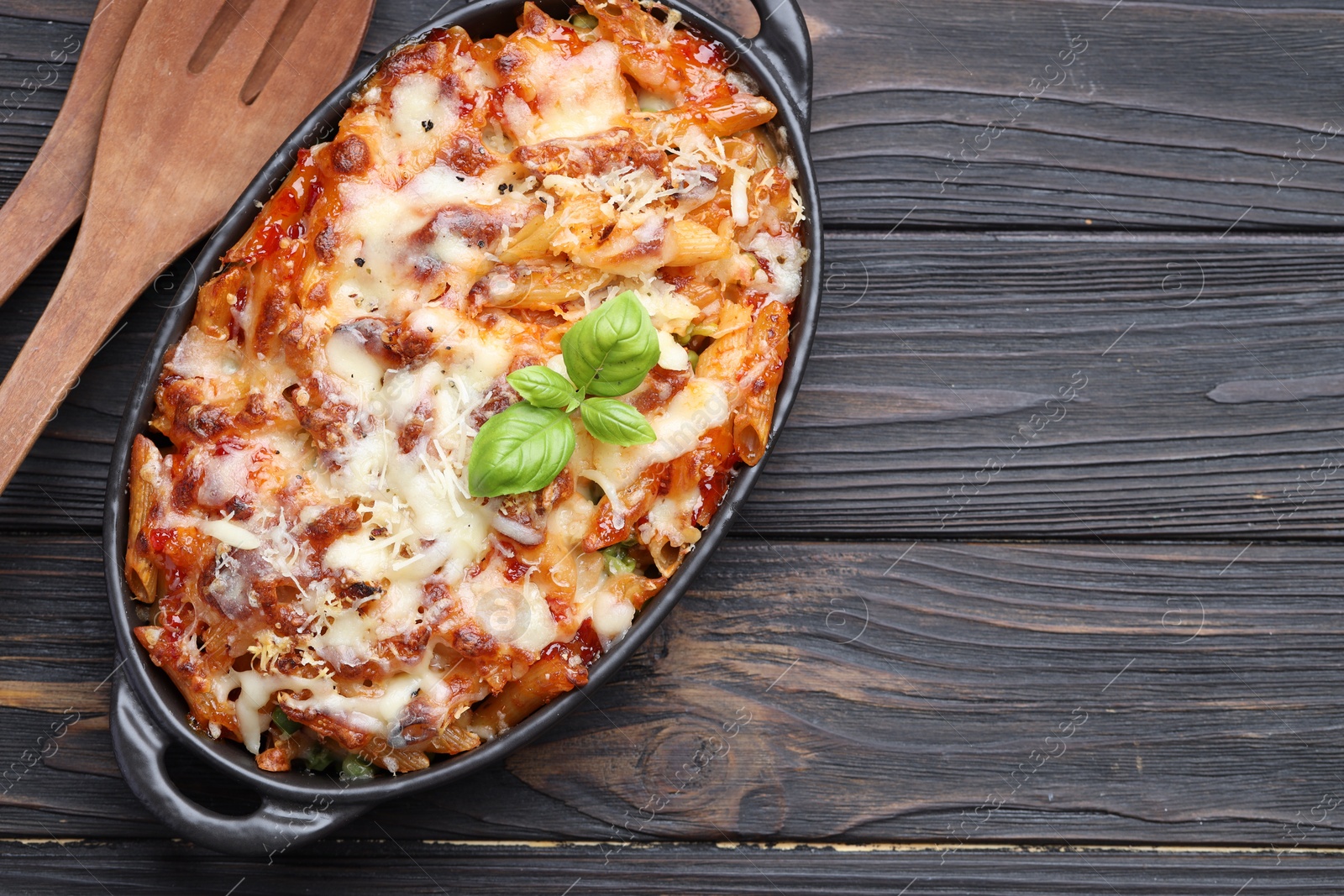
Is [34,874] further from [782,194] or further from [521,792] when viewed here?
[782,194]

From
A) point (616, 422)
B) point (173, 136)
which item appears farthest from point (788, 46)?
point (173, 136)

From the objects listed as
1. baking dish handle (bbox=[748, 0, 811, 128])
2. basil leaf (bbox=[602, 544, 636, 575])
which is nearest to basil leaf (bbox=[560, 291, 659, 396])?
basil leaf (bbox=[602, 544, 636, 575])

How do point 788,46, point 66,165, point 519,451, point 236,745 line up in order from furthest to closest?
1. point 66,165
2. point 788,46
3. point 236,745
4. point 519,451

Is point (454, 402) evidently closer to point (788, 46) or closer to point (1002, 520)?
point (788, 46)

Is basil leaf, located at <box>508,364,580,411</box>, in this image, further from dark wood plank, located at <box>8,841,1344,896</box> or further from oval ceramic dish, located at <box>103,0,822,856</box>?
dark wood plank, located at <box>8,841,1344,896</box>

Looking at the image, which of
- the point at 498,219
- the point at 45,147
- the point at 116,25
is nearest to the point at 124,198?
the point at 45,147

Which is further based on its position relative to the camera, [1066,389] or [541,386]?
[1066,389]
